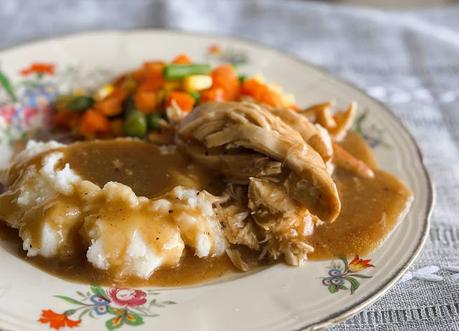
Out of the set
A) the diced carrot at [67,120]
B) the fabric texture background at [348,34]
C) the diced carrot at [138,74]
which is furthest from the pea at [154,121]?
the fabric texture background at [348,34]

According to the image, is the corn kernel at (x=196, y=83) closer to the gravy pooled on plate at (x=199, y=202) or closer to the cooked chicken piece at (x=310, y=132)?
the gravy pooled on plate at (x=199, y=202)

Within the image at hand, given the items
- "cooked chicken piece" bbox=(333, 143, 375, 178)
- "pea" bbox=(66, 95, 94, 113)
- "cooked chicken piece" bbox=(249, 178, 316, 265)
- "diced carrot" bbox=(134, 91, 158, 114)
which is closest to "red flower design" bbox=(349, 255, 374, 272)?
"cooked chicken piece" bbox=(249, 178, 316, 265)

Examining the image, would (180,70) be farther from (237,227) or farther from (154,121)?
(237,227)

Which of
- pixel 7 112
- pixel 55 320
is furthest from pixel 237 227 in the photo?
pixel 7 112

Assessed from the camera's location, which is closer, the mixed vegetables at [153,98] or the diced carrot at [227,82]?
the mixed vegetables at [153,98]

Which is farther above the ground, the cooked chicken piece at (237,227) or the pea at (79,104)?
the cooked chicken piece at (237,227)

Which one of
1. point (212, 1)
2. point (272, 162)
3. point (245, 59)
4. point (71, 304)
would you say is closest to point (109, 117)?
point (245, 59)
